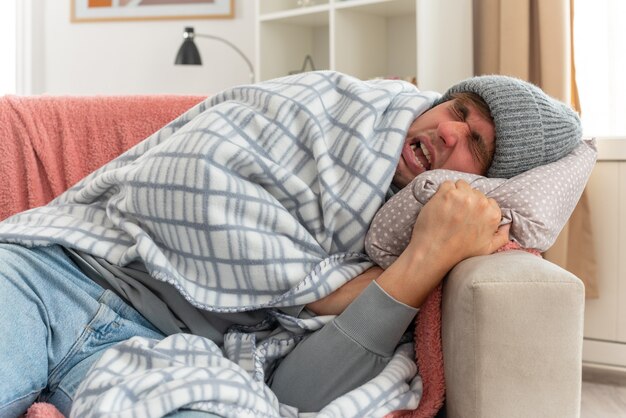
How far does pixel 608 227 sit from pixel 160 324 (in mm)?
1514

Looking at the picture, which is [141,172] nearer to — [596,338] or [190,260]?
[190,260]

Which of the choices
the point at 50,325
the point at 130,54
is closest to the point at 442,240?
the point at 50,325

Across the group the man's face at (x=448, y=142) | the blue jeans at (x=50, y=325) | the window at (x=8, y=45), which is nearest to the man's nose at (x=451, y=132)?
the man's face at (x=448, y=142)

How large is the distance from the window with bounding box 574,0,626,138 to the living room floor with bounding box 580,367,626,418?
0.78m

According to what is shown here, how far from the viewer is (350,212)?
1.10m

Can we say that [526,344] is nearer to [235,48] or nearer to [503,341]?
[503,341]

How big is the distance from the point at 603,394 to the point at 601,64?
107cm

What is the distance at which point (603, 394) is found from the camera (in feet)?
6.62

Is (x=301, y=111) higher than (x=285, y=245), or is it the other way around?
(x=301, y=111)

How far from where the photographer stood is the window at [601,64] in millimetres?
2275

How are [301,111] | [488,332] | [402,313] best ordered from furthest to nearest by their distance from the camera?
[301,111] → [402,313] → [488,332]

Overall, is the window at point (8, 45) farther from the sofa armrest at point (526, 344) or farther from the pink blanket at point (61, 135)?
the sofa armrest at point (526, 344)

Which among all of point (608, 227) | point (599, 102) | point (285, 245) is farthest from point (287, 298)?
point (599, 102)

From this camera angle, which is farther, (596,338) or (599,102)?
(599,102)
